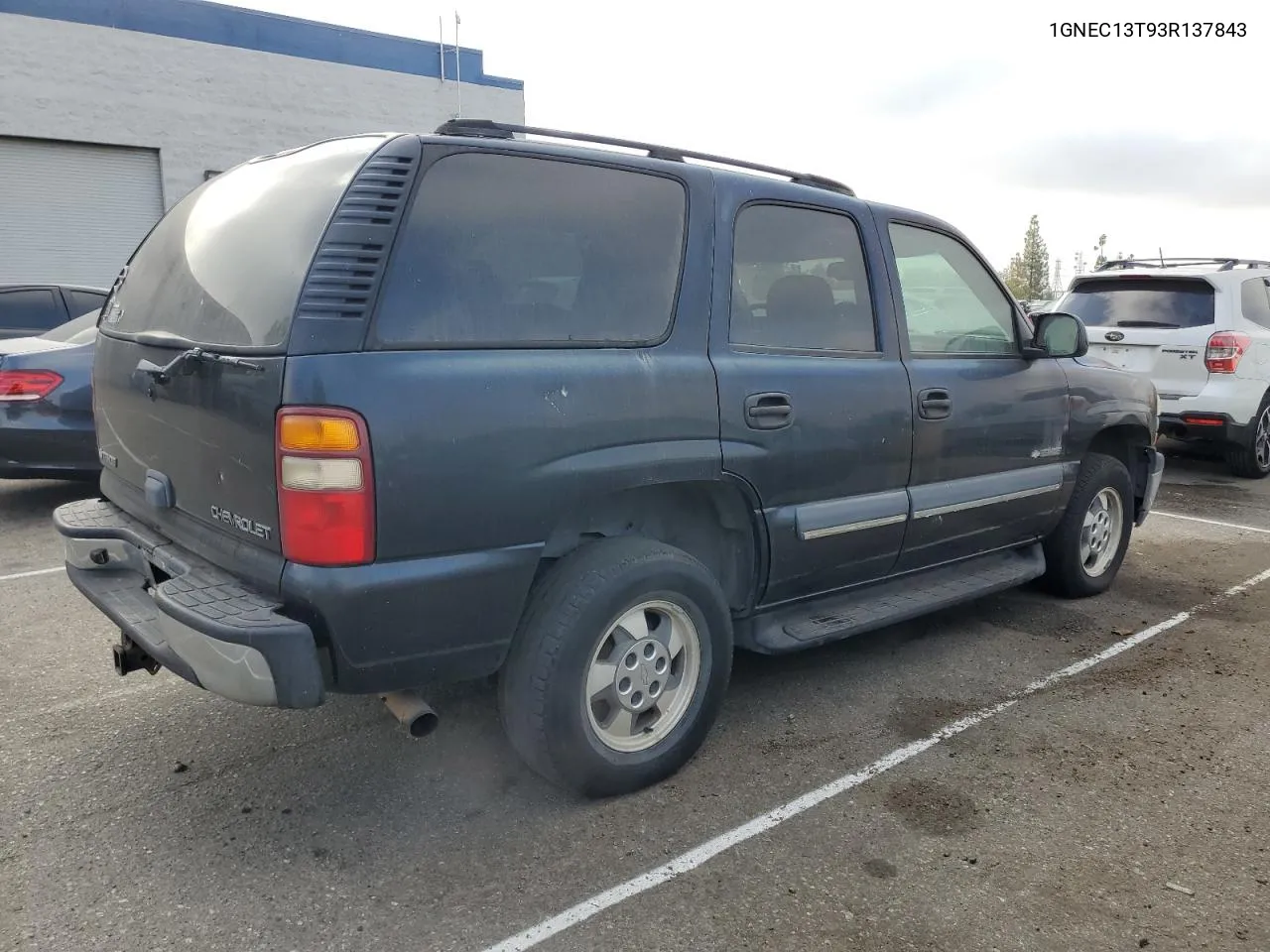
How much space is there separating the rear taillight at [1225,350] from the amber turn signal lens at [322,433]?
7.83 meters

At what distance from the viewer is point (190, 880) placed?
8.66 ft

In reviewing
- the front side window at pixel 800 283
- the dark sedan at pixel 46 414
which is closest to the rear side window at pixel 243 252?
the front side window at pixel 800 283

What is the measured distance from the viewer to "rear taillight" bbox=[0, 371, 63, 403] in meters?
6.20

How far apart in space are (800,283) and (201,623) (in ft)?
7.58

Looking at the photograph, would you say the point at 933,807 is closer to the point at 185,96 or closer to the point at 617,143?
the point at 617,143

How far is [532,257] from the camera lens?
288 cm

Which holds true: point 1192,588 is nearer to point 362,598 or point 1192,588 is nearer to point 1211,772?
point 1211,772

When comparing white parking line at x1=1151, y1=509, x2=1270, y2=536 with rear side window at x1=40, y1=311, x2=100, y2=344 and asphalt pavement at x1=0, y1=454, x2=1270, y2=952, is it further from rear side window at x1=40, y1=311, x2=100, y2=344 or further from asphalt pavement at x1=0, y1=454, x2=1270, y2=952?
rear side window at x1=40, y1=311, x2=100, y2=344

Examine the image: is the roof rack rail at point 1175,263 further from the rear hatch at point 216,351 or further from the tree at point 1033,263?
the tree at point 1033,263

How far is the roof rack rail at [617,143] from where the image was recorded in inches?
116

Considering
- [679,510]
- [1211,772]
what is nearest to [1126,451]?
[1211,772]

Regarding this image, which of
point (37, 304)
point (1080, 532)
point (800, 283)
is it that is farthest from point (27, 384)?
point (1080, 532)

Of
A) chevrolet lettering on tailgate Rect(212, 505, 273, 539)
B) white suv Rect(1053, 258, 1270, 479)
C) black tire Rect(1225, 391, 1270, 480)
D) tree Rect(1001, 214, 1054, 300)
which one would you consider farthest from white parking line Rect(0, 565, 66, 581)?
tree Rect(1001, 214, 1054, 300)

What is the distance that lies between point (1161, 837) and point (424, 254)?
268cm
